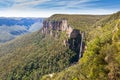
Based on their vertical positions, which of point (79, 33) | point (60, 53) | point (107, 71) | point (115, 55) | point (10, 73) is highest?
point (115, 55)

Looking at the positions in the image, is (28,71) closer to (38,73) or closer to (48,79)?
(38,73)

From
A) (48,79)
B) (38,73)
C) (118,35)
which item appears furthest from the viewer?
(38,73)

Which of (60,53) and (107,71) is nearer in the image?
(107,71)

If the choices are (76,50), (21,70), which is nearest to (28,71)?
(21,70)

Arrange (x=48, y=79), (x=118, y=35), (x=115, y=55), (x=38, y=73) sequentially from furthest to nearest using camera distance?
1. (x=38, y=73)
2. (x=48, y=79)
3. (x=118, y=35)
4. (x=115, y=55)

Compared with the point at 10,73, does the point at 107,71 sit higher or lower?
higher

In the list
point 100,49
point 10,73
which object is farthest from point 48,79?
point 10,73

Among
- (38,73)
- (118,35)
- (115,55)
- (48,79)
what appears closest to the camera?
(115,55)

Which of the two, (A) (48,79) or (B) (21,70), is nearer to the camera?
(A) (48,79)

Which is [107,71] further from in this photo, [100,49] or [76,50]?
[76,50]
